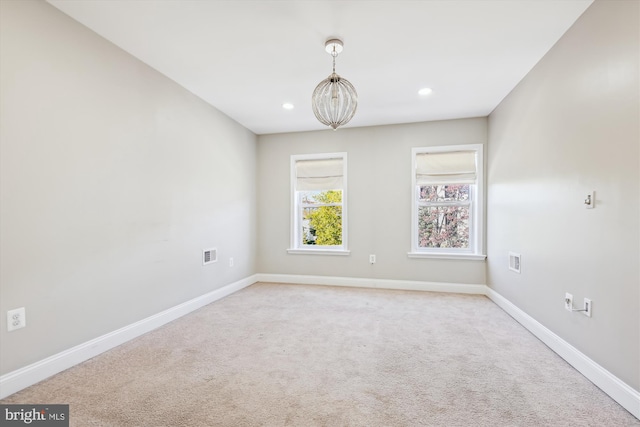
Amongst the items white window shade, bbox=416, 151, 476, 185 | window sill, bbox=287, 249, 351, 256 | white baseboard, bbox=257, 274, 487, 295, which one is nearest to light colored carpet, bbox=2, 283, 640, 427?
white baseboard, bbox=257, 274, 487, 295

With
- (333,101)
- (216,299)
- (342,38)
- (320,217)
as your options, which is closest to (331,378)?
(333,101)

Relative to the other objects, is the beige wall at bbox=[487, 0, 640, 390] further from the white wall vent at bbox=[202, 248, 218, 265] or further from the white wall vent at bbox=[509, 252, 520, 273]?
the white wall vent at bbox=[202, 248, 218, 265]

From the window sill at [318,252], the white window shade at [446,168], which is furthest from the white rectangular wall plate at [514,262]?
the window sill at [318,252]

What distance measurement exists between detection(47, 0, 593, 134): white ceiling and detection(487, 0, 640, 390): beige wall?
31 centimetres

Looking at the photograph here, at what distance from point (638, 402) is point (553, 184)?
1.52 meters

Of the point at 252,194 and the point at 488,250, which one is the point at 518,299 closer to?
the point at 488,250

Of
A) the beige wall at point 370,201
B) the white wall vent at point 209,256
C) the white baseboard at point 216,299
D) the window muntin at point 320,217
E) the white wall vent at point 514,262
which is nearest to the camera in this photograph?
the white baseboard at point 216,299

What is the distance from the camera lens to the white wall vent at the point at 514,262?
3148mm

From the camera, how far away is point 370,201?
459 centimetres

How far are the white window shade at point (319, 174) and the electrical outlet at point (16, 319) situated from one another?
3532 millimetres

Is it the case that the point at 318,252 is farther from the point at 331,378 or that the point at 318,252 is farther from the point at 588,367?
the point at 588,367

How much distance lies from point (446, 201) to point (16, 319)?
4540mm

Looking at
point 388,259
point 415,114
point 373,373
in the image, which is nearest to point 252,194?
point 388,259

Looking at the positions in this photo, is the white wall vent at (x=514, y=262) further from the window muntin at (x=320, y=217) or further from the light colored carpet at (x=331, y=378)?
the window muntin at (x=320, y=217)
